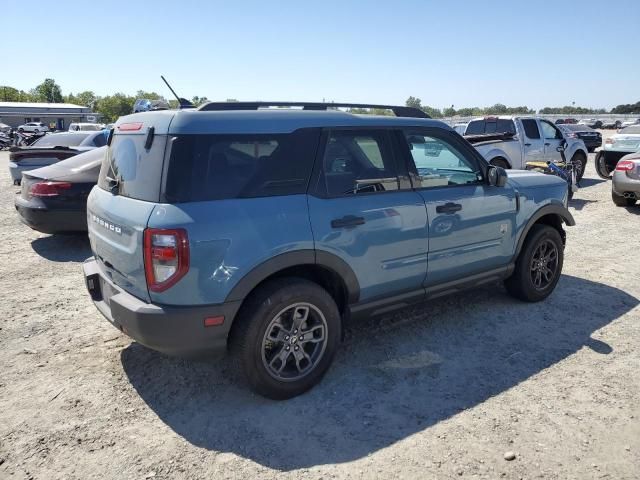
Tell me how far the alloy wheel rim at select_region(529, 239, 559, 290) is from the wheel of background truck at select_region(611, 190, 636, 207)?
19.2ft

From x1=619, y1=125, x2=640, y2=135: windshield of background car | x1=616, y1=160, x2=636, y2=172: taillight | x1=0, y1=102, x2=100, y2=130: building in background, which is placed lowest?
x1=616, y1=160, x2=636, y2=172: taillight

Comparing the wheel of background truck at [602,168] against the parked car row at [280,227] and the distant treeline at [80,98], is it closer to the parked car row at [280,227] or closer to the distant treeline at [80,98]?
Result: the parked car row at [280,227]

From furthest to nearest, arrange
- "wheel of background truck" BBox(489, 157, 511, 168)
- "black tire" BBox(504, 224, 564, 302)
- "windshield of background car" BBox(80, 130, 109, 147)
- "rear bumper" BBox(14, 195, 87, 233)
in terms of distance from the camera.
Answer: "wheel of background truck" BBox(489, 157, 511, 168) < "windshield of background car" BBox(80, 130, 109, 147) < "rear bumper" BBox(14, 195, 87, 233) < "black tire" BBox(504, 224, 564, 302)

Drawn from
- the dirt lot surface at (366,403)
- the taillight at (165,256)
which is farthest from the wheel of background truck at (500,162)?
the taillight at (165,256)

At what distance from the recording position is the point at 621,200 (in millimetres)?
9711

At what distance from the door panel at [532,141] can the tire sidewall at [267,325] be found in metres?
9.92

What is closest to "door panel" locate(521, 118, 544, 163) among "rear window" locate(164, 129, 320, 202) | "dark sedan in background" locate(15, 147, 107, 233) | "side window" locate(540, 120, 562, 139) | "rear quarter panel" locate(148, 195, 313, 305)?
"side window" locate(540, 120, 562, 139)

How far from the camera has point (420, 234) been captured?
12.3ft

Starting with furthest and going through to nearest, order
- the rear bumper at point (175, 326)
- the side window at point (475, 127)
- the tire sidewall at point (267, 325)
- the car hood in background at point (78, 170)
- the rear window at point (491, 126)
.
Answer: the side window at point (475, 127), the rear window at point (491, 126), the car hood in background at point (78, 170), the tire sidewall at point (267, 325), the rear bumper at point (175, 326)

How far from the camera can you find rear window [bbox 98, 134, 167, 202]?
2893mm

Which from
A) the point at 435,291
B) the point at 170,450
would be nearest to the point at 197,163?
the point at 170,450

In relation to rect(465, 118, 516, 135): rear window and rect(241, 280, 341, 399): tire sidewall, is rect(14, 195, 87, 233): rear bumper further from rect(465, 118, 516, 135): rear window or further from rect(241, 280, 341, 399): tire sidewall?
rect(465, 118, 516, 135): rear window

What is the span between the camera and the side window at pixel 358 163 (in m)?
3.38

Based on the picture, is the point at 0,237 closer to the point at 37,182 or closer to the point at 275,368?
the point at 37,182
